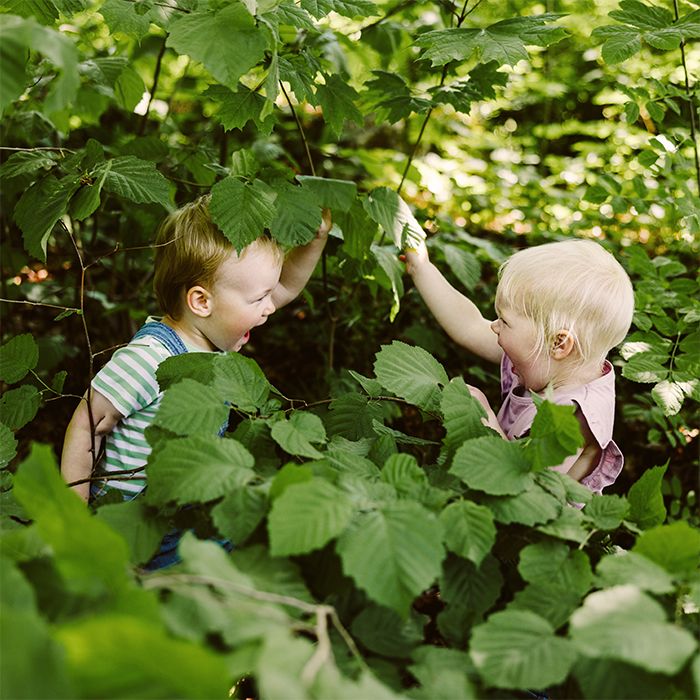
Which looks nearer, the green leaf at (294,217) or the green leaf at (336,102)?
the green leaf at (294,217)

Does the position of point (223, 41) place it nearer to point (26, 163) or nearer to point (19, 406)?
point (26, 163)

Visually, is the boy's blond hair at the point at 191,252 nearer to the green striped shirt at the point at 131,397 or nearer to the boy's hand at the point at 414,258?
the green striped shirt at the point at 131,397

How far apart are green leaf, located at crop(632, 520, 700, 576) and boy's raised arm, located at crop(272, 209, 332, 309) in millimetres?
1391

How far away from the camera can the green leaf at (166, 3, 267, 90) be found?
152 centimetres

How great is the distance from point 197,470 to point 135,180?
0.89m

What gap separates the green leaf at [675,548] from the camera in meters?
1.20

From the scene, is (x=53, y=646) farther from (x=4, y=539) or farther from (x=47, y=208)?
(x=47, y=208)

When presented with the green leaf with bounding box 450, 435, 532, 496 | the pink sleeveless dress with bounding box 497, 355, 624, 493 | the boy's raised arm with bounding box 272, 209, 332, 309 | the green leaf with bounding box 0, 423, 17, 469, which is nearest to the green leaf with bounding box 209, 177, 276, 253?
the boy's raised arm with bounding box 272, 209, 332, 309

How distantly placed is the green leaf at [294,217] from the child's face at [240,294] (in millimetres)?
159

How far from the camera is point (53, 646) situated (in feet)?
2.53

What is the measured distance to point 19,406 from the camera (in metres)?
1.78

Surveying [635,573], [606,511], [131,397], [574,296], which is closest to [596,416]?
[574,296]

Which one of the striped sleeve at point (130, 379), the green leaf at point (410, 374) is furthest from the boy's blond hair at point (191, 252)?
the green leaf at point (410, 374)

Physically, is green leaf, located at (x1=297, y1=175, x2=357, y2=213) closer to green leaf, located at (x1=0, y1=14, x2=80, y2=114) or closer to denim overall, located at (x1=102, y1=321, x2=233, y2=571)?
denim overall, located at (x1=102, y1=321, x2=233, y2=571)
